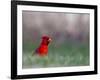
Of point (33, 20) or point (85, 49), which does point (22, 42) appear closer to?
point (33, 20)

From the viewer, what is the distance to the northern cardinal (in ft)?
6.20

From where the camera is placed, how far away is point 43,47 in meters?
1.90

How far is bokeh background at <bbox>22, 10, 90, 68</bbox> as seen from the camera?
1.86 m

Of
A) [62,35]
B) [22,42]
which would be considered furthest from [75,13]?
[22,42]

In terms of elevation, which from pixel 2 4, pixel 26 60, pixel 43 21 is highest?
pixel 2 4

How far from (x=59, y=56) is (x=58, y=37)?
0.56ft

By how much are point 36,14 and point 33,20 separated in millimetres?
59

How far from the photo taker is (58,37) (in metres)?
1.95

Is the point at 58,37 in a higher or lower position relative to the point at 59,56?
higher

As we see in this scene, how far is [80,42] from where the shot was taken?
6.66ft

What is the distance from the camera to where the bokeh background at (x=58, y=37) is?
1860 mm

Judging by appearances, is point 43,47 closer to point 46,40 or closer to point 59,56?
point 46,40

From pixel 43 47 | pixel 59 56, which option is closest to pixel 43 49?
pixel 43 47

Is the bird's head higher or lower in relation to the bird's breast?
higher
